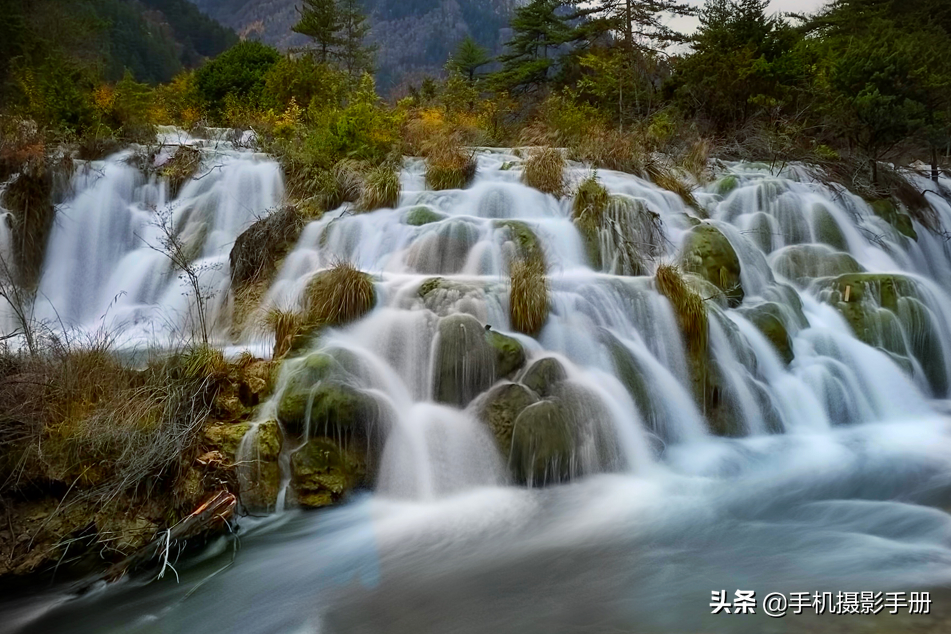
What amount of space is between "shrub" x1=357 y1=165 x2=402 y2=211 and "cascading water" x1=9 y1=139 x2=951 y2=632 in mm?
261

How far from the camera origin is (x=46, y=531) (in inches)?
161

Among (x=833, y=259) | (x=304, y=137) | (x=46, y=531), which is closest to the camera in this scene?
(x=46, y=531)

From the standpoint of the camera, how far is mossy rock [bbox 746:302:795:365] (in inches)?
272

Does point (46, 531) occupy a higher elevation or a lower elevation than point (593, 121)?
lower

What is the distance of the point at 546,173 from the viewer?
9.55 m

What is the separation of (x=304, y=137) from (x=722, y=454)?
354 inches

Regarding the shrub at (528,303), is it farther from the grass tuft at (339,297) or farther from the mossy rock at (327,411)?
the mossy rock at (327,411)

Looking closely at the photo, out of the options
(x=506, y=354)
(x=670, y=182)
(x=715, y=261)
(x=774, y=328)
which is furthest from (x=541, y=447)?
(x=670, y=182)

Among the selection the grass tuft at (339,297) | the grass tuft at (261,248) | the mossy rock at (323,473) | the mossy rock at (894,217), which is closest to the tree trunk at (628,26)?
the mossy rock at (894,217)

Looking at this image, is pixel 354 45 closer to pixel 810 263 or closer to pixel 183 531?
pixel 810 263

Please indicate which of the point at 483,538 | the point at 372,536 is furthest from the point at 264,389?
the point at 483,538

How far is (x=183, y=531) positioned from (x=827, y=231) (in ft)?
30.6

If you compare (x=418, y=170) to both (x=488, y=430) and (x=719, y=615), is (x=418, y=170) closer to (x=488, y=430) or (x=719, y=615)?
(x=488, y=430)

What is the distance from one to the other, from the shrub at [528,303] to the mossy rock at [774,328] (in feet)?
8.37
